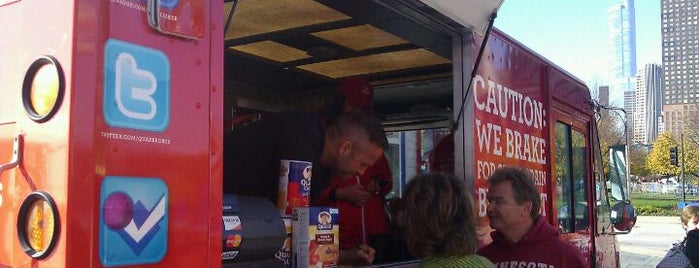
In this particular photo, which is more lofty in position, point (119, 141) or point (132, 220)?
point (119, 141)

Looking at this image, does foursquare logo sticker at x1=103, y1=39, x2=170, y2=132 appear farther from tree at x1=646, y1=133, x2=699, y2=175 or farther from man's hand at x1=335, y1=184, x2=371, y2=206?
tree at x1=646, y1=133, x2=699, y2=175

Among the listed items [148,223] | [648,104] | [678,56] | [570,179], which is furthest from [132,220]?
[648,104]

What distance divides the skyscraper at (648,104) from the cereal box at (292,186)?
69629 mm

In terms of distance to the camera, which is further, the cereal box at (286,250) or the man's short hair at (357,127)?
the man's short hair at (357,127)

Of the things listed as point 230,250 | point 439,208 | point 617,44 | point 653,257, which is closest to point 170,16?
point 230,250

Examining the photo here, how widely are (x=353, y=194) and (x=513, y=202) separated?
0.78 meters

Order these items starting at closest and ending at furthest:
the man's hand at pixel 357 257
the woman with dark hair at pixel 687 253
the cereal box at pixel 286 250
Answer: the cereal box at pixel 286 250 < the man's hand at pixel 357 257 < the woman with dark hair at pixel 687 253

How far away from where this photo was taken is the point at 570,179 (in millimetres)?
4719

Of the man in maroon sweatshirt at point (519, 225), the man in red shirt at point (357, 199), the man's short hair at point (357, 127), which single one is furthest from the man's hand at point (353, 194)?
the man in maroon sweatshirt at point (519, 225)

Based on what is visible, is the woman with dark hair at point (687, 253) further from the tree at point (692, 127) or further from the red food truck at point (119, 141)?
the tree at point (692, 127)

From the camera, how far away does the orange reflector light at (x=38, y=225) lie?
1374mm

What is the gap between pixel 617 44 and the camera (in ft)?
329

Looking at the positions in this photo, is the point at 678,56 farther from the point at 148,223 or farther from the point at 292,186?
the point at 148,223

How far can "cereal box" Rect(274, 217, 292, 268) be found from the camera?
87.5 inches
